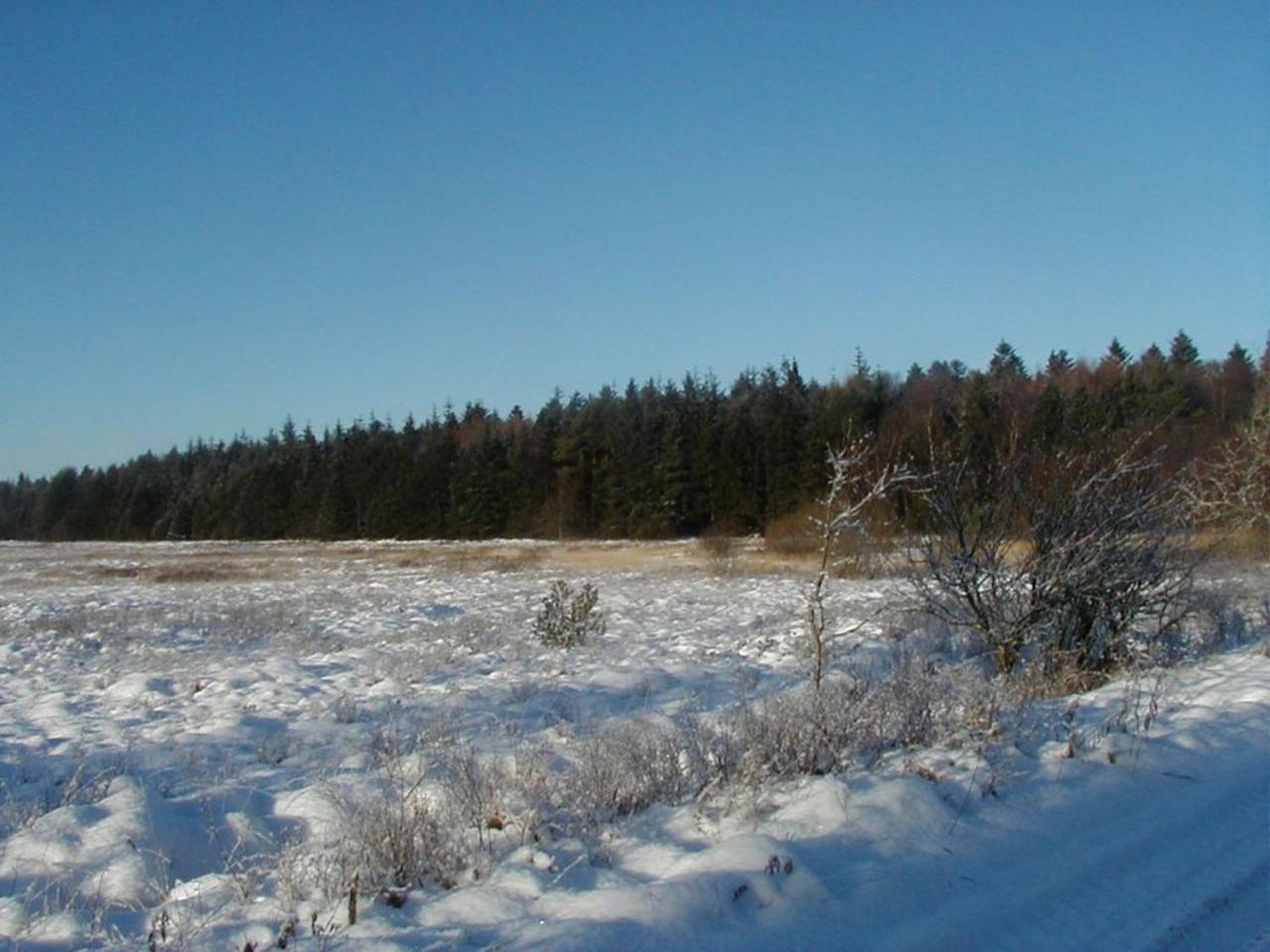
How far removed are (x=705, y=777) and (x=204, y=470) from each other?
95.3 meters

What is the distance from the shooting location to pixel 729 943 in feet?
11.0

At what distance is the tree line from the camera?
55.2 meters

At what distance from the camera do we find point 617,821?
4633 millimetres

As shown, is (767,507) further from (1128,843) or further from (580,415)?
(1128,843)

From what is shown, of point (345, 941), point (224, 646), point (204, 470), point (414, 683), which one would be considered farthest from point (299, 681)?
point (204, 470)

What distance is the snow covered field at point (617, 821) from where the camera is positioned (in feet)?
11.8

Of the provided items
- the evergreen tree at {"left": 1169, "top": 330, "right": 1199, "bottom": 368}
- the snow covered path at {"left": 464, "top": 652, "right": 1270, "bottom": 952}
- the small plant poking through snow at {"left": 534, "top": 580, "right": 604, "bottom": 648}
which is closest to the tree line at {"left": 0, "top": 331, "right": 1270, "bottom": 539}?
the evergreen tree at {"left": 1169, "top": 330, "right": 1199, "bottom": 368}

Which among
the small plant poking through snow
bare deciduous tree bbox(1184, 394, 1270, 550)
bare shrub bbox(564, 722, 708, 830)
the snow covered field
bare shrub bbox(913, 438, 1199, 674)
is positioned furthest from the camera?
bare deciduous tree bbox(1184, 394, 1270, 550)

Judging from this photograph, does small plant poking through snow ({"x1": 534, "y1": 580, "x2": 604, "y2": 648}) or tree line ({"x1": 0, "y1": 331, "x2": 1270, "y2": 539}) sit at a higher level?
tree line ({"x1": 0, "y1": 331, "x2": 1270, "y2": 539})

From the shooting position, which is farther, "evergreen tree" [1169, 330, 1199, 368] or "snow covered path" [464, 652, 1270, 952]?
"evergreen tree" [1169, 330, 1199, 368]

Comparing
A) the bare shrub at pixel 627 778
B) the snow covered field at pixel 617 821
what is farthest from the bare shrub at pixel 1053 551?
the bare shrub at pixel 627 778

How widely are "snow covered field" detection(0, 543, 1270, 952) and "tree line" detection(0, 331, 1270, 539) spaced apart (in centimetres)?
3615

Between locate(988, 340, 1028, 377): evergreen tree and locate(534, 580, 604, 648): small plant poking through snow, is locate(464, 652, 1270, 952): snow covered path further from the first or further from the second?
locate(988, 340, 1028, 377): evergreen tree

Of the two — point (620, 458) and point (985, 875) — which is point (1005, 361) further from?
point (985, 875)
